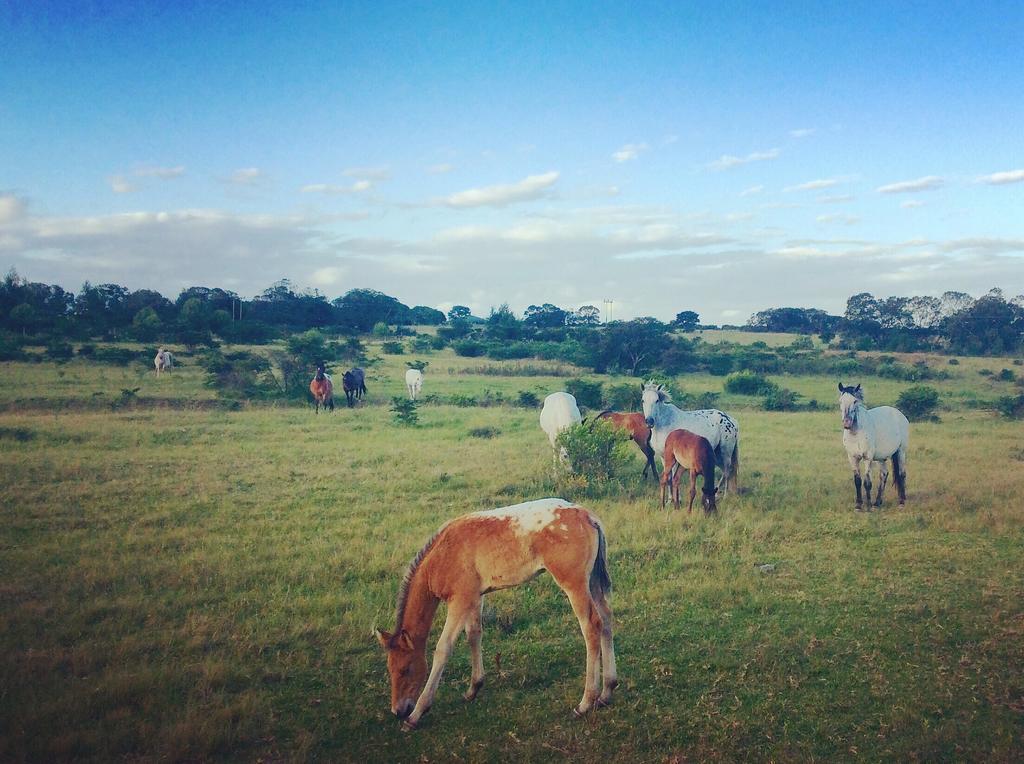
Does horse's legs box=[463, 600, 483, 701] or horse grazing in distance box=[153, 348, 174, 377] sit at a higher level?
horse grazing in distance box=[153, 348, 174, 377]

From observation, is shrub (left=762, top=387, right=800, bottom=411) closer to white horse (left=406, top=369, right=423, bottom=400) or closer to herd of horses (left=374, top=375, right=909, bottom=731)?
white horse (left=406, top=369, right=423, bottom=400)

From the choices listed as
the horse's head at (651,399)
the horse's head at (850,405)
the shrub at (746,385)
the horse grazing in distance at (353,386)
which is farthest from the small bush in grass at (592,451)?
the shrub at (746,385)

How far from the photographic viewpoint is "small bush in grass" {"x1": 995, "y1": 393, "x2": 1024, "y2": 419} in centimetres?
2432

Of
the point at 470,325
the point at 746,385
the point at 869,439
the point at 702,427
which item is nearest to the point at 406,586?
the point at 702,427

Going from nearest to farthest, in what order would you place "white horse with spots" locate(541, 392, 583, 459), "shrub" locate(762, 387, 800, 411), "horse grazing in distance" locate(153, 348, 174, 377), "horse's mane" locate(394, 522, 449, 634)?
1. "horse's mane" locate(394, 522, 449, 634)
2. "white horse with spots" locate(541, 392, 583, 459)
3. "shrub" locate(762, 387, 800, 411)
4. "horse grazing in distance" locate(153, 348, 174, 377)

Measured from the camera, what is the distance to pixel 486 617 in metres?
6.96

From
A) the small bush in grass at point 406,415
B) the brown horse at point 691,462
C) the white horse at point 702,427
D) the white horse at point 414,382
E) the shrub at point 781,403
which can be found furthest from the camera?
the white horse at point 414,382

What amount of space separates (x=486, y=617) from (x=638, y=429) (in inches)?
342

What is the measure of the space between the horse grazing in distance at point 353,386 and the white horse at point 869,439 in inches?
706

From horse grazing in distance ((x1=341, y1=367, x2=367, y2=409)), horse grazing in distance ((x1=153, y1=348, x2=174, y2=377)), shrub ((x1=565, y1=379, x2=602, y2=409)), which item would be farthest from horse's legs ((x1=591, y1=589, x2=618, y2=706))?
horse grazing in distance ((x1=153, y1=348, x2=174, y2=377))

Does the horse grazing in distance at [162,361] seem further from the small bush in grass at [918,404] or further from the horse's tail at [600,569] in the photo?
the small bush in grass at [918,404]

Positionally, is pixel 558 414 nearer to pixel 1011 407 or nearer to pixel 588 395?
pixel 588 395

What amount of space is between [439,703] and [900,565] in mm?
6641

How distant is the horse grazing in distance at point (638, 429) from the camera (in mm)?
14508
